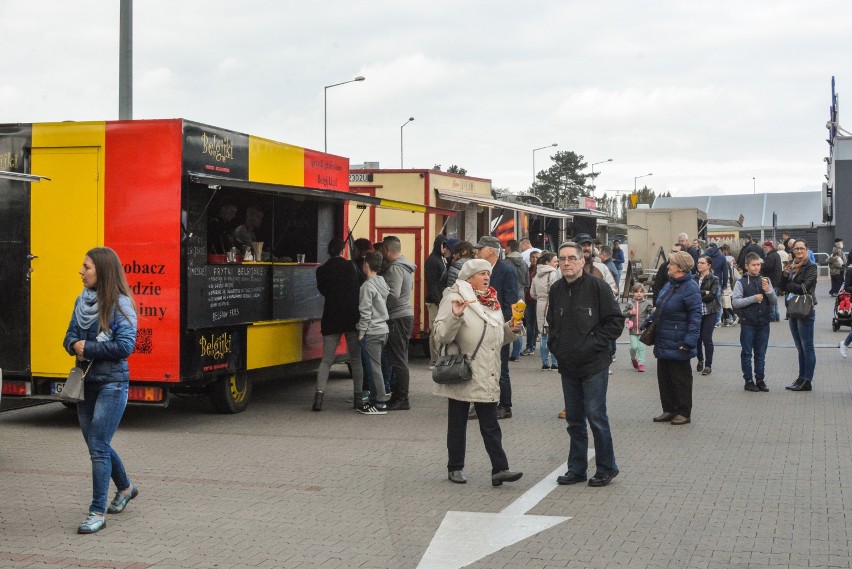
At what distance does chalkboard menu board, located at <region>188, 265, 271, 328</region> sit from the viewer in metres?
11.0

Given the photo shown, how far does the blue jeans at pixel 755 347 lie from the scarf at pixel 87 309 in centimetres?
901

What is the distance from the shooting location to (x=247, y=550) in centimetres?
629

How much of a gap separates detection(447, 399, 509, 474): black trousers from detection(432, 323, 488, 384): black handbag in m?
0.25

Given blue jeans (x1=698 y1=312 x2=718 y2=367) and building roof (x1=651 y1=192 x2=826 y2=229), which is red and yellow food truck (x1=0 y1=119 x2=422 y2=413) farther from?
building roof (x1=651 y1=192 x2=826 y2=229)

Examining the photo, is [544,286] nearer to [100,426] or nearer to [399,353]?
[399,353]

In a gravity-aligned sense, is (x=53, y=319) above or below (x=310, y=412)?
above

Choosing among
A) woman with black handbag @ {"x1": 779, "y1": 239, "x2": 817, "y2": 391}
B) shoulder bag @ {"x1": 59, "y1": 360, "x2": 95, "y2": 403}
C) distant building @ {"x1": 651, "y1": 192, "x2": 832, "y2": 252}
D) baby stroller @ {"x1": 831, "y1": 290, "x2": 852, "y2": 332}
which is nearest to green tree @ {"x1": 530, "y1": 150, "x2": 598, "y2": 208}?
distant building @ {"x1": 651, "y1": 192, "x2": 832, "y2": 252}

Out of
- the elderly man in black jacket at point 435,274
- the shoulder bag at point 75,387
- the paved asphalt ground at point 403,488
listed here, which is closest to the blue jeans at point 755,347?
the paved asphalt ground at point 403,488

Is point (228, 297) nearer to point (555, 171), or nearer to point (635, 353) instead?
point (635, 353)

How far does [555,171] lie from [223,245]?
299 feet

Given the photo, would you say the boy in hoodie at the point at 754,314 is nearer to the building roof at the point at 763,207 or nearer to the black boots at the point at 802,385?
the black boots at the point at 802,385

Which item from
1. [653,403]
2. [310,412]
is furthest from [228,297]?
[653,403]

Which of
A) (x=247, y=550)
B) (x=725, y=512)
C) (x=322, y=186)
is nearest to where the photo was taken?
(x=247, y=550)

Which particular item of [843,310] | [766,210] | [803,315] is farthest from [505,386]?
[766,210]
